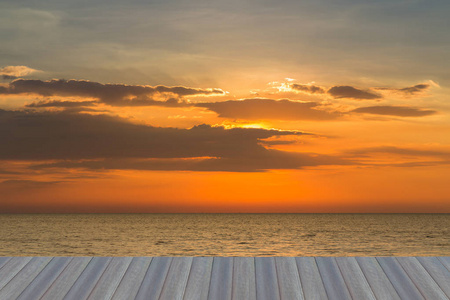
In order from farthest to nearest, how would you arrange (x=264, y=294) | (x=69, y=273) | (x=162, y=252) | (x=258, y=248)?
(x=258, y=248) → (x=162, y=252) → (x=69, y=273) → (x=264, y=294)

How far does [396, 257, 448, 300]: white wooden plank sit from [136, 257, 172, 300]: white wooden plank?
10.8 feet

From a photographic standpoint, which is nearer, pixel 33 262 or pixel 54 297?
pixel 54 297

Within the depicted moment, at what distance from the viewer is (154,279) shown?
22.2 ft

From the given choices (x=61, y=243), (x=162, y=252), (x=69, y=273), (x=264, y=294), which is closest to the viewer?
(x=264, y=294)

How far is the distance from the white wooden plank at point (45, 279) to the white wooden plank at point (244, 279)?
7.88 ft

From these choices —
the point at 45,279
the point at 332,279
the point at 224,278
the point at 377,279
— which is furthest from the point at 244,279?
the point at 45,279

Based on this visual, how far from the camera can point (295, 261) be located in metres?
7.27

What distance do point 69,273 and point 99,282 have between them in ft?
1.75

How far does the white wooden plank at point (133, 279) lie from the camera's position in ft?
21.2

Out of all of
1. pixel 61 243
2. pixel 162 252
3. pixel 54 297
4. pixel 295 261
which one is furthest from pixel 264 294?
pixel 61 243

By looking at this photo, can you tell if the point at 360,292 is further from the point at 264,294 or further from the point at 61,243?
the point at 61,243

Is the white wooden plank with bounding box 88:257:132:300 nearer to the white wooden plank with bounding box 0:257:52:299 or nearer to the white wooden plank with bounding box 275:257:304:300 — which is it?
the white wooden plank with bounding box 0:257:52:299

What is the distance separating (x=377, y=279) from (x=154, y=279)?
2939mm

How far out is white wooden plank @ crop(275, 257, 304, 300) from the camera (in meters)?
6.40
